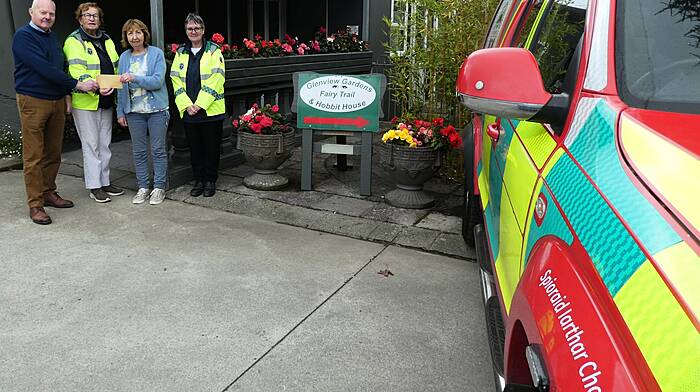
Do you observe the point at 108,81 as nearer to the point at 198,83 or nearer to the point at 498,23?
the point at 198,83

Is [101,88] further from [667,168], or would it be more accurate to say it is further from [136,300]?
[667,168]

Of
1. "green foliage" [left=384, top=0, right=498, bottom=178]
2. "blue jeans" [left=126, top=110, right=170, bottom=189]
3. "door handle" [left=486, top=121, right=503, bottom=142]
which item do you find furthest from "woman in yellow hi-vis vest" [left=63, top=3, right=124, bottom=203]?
"door handle" [left=486, top=121, right=503, bottom=142]

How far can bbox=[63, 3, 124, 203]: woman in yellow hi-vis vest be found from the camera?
16.5ft

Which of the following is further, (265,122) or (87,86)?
(265,122)

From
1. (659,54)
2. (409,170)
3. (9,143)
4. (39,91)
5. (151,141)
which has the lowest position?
(9,143)

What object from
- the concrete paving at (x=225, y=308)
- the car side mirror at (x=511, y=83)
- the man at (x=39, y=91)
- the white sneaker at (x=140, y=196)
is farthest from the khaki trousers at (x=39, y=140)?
the car side mirror at (x=511, y=83)

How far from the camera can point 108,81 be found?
201 inches

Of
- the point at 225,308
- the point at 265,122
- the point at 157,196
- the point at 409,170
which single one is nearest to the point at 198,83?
the point at 265,122

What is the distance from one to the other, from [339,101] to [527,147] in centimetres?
378

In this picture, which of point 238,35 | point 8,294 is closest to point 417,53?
point 8,294

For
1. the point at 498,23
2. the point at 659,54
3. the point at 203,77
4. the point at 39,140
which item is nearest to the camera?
the point at 659,54

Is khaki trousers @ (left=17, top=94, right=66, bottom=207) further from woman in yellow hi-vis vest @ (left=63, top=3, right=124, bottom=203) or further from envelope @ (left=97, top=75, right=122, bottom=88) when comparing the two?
envelope @ (left=97, top=75, right=122, bottom=88)

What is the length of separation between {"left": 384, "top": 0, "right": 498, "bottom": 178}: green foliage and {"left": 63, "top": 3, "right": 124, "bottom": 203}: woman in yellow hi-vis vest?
112 inches

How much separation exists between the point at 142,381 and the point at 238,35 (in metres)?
9.37
